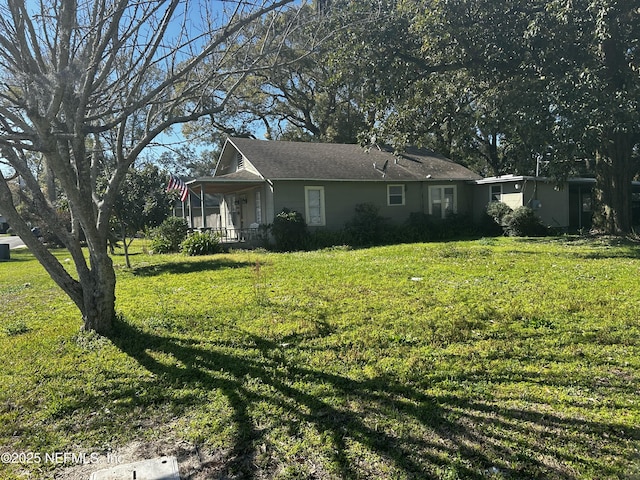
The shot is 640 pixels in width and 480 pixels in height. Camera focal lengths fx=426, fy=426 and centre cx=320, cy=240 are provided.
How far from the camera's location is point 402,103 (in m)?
16.1

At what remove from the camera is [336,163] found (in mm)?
18531

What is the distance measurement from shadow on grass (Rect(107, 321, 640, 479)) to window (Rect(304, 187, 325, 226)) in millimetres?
12965

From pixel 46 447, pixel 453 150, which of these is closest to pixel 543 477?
pixel 46 447

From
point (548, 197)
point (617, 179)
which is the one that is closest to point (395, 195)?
point (548, 197)

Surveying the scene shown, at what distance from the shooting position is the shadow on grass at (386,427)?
245 centimetres

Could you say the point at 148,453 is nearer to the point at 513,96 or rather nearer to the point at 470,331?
the point at 470,331

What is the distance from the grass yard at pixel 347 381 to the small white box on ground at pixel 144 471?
0.12 meters

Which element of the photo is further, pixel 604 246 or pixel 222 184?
pixel 222 184

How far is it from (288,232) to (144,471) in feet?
42.3

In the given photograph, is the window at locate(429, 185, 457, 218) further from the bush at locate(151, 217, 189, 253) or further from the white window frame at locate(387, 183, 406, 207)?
the bush at locate(151, 217, 189, 253)

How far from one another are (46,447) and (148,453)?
2.38 feet

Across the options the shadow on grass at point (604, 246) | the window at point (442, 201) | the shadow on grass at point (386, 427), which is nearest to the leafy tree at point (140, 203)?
the shadow on grass at point (386, 427)

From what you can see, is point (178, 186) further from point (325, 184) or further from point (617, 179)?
point (617, 179)

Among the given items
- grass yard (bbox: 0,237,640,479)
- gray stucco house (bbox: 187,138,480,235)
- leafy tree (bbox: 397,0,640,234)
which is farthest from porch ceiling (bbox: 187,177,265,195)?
grass yard (bbox: 0,237,640,479)
